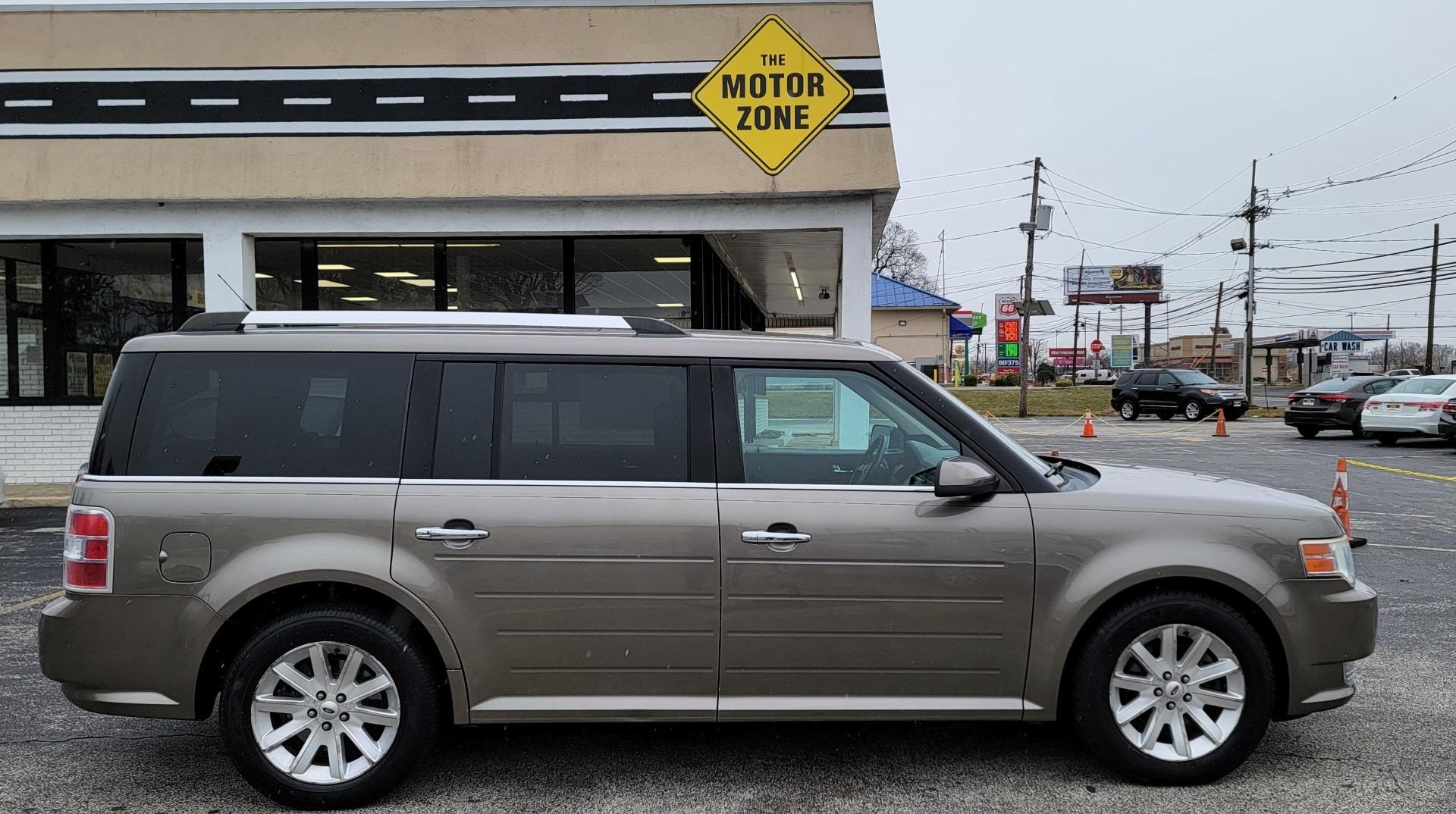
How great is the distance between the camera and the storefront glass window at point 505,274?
12.2 meters

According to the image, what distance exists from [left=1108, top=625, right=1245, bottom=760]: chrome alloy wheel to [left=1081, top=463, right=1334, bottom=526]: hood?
455mm

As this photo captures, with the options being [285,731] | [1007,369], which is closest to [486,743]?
[285,731]

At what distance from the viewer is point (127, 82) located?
11.5m

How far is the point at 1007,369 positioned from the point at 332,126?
81.0 m

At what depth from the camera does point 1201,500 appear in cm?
360

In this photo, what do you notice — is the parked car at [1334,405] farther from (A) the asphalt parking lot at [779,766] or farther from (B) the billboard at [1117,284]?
(B) the billboard at [1117,284]

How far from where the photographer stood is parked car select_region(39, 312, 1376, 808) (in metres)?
3.40

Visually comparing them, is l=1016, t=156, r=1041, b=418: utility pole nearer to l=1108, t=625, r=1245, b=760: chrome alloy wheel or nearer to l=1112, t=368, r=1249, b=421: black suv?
l=1112, t=368, r=1249, b=421: black suv

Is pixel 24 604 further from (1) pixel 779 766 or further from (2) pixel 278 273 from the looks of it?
(2) pixel 278 273

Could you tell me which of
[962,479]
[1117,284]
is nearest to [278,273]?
[962,479]

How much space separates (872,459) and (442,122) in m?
9.53

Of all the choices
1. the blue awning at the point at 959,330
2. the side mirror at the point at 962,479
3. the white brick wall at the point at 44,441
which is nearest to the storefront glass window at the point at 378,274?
the white brick wall at the point at 44,441

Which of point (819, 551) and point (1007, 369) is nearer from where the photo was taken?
point (819, 551)

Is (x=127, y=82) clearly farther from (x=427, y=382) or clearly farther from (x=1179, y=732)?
(x=1179, y=732)
